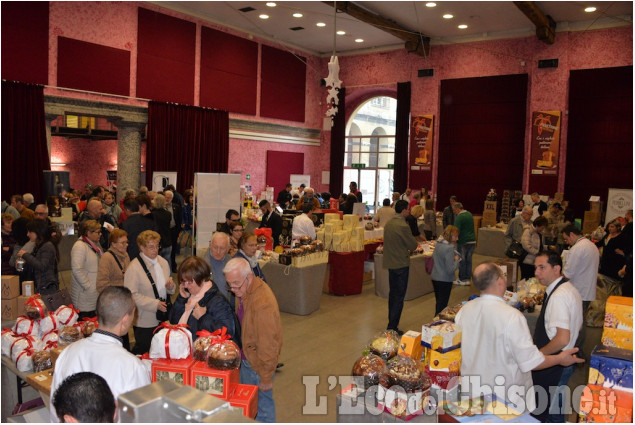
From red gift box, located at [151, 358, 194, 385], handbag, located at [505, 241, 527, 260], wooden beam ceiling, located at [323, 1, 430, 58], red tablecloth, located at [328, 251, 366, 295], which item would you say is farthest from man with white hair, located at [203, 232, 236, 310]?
wooden beam ceiling, located at [323, 1, 430, 58]

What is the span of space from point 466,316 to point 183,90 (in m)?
12.6

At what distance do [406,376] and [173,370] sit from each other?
1170mm

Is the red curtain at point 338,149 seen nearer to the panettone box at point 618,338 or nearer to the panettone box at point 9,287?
the panettone box at point 9,287

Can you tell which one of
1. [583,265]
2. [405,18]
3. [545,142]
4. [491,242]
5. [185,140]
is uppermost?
[405,18]

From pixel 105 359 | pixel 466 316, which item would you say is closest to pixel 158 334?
pixel 105 359

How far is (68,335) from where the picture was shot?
332 cm

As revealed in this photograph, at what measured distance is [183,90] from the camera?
14055 millimetres

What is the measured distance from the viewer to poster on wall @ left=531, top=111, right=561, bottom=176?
13.8 m

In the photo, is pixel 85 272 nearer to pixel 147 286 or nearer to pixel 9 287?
pixel 9 287

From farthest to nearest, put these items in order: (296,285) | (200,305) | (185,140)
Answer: (185,140), (296,285), (200,305)

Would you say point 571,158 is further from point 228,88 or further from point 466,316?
point 466,316

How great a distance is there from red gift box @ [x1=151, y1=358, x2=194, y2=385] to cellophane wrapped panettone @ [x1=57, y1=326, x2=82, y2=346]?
1.02 m

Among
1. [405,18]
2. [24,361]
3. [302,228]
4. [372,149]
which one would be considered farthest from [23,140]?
[372,149]

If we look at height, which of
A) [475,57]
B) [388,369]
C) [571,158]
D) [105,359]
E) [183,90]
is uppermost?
[475,57]
